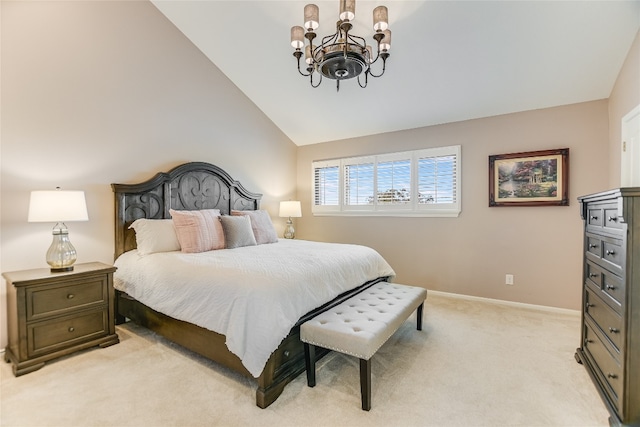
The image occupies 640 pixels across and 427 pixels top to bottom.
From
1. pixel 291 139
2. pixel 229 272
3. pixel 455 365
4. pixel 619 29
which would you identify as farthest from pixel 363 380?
pixel 291 139

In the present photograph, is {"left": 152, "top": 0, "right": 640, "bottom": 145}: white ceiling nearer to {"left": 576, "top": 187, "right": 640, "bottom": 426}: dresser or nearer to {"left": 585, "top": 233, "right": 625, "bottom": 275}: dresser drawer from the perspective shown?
{"left": 576, "top": 187, "right": 640, "bottom": 426}: dresser

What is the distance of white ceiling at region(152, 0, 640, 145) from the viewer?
2.61m

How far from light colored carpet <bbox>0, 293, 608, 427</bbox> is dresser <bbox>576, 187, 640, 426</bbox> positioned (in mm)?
176

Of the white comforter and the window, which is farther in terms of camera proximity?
the window

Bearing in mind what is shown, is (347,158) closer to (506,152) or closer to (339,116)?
(339,116)

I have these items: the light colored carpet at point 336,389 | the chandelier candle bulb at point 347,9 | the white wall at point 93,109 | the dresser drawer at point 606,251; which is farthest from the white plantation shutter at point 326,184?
the dresser drawer at point 606,251

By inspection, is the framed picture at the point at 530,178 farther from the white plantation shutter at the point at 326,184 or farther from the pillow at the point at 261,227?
the pillow at the point at 261,227

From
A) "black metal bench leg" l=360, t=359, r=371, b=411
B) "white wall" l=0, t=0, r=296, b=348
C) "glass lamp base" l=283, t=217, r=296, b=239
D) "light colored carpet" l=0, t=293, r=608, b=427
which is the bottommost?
"light colored carpet" l=0, t=293, r=608, b=427

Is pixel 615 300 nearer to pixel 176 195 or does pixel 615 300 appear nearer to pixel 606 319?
pixel 606 319

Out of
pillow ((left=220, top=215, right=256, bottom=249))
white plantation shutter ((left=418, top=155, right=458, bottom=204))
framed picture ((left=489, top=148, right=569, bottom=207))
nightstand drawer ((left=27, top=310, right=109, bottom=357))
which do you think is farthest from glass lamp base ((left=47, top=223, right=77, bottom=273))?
framed picture ((left=489, top=148, right=569, bottom=207))

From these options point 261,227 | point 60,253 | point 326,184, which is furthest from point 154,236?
point 326,184

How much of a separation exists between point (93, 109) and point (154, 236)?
137 cm

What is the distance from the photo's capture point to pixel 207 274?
2219 millimetres

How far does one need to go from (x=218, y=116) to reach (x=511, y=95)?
11.9 feet
